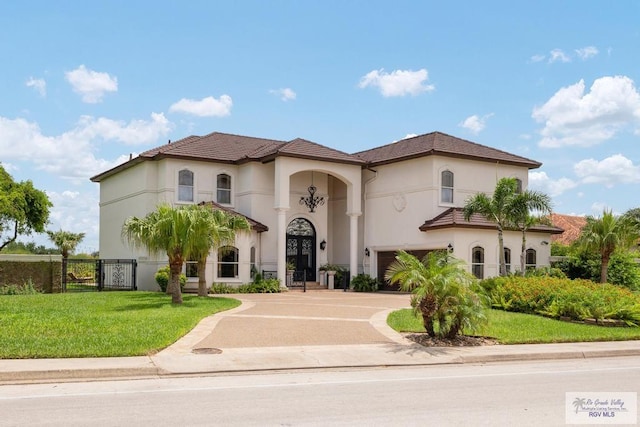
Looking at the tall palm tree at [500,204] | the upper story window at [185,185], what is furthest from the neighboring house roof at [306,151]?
the tall palm tree at [500,204]

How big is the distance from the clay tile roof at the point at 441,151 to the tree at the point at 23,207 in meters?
22.2

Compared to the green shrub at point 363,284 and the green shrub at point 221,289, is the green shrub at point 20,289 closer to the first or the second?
the green shrub at point 221,289

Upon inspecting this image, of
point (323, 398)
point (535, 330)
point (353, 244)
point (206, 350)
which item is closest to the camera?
point (323, 398)

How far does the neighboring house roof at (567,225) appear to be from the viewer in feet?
171

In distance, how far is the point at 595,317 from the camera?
1870 centimetres

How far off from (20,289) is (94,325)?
1420 centimetres

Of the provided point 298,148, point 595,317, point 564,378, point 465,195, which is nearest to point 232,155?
point 298,148

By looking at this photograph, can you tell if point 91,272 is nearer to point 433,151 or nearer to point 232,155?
point 232,155

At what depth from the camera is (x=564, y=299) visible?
19688 mm

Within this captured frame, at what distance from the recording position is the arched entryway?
35000 mm

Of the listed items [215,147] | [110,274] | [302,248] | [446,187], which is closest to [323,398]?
[446,187]

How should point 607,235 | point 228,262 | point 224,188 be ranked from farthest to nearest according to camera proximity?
point 224,188 → point 228,262 → point 607,235

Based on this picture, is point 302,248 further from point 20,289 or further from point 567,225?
point 567,225

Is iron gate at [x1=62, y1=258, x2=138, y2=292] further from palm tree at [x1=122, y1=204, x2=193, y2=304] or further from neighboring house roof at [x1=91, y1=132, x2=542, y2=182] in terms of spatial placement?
palm tree at [x1=122, y1=204, x2=193, y2=304]
